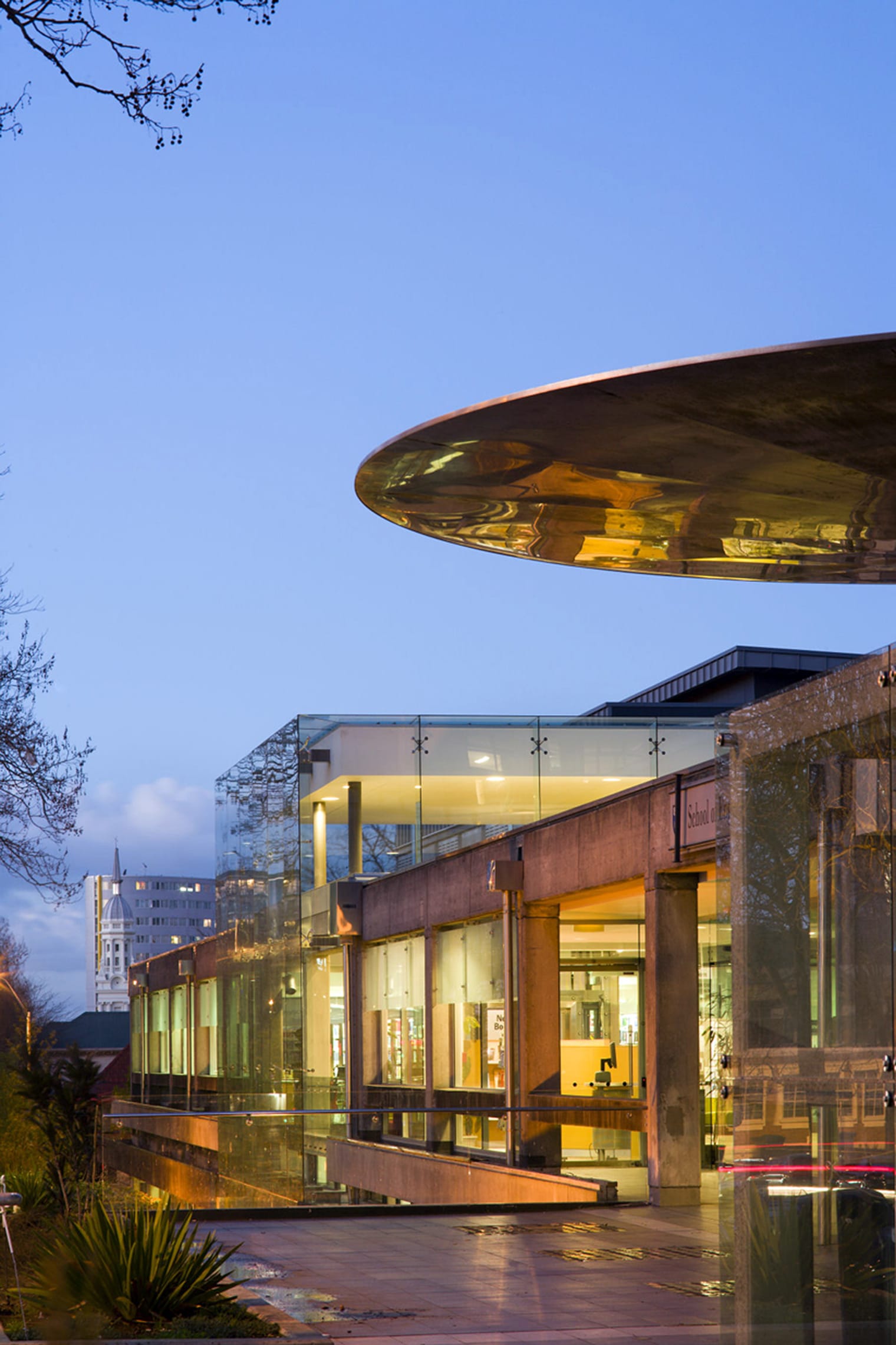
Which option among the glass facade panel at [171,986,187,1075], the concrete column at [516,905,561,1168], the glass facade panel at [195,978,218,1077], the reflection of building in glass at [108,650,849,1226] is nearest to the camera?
the reflection of building in glass at [108,650,849,1226]

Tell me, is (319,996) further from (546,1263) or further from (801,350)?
(801,350)

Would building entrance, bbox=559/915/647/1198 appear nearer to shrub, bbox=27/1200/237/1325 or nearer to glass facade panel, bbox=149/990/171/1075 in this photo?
glass facade panel, bbox=149/990/171/1075

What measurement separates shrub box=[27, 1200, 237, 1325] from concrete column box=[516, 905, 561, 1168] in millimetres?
14264

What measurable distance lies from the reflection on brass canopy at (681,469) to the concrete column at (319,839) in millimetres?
18365

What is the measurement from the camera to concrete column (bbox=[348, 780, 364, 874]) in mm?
27500

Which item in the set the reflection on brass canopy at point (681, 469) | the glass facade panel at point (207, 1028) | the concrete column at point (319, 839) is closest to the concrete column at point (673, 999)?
the concrete column at point (319, 839)

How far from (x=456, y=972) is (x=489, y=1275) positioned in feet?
47.7

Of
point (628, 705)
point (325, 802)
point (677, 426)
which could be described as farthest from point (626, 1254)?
point (628, 705)

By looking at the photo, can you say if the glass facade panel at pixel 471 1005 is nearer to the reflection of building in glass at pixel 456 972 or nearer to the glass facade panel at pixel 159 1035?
the reflection of building in glass at pixel 456 972

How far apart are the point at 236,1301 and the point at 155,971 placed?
37339 millimetres

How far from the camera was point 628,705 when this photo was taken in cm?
4150

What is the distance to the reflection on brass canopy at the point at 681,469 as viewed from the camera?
5.91 m

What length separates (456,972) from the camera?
1091 inches

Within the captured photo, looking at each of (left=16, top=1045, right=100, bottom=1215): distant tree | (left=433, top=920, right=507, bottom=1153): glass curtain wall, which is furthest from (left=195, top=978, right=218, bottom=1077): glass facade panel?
(left=16, top=1045, right=100, bottom=1215): distant tree
